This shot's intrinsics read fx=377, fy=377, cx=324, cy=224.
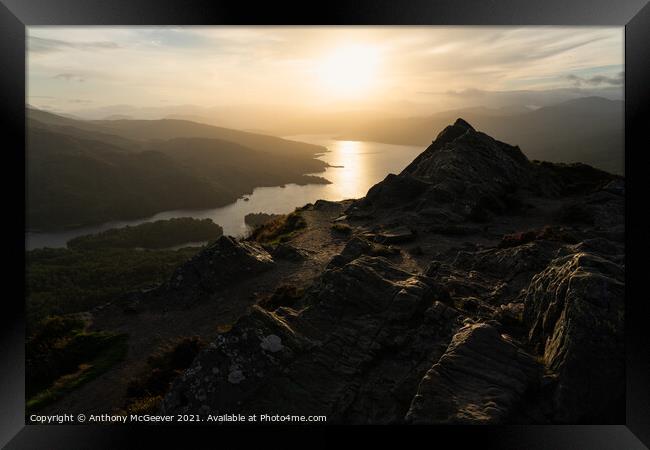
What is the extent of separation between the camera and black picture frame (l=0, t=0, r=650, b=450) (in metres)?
10.1

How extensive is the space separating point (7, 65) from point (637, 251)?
1849cm

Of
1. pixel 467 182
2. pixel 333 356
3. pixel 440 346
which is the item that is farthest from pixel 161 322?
pixel 467 182

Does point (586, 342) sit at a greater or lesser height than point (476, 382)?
greater

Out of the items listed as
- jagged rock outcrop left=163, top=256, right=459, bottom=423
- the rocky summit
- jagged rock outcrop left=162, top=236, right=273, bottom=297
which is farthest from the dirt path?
jagged rock outcrop left=163, top=256, right=459, bottom=423

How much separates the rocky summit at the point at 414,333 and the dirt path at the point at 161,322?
187mm

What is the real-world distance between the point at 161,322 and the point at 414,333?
47.7 feet

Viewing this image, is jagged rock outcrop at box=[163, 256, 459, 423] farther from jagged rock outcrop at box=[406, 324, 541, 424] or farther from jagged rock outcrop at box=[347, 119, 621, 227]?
jagged rock outcrop at box=[347, 119, 621, 227]

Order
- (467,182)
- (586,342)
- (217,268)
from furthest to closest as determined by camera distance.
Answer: (467,182) < (217,268) < (586,342)

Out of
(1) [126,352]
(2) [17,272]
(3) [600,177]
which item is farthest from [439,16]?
(3) [600,177]

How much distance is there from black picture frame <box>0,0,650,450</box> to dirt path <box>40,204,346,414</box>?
4556mm

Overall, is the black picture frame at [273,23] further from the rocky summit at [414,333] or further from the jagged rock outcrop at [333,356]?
the jagged rock outcrop at [333,356]

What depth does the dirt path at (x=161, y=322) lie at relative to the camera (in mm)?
14711

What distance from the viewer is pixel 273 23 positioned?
35.3 ft

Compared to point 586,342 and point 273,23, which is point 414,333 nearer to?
point 586,342
